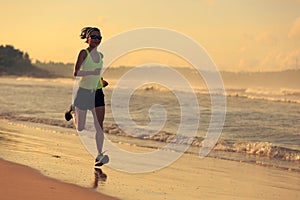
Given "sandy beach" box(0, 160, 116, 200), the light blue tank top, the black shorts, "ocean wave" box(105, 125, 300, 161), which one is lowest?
"sandy beach" box(0, 160, 116, 200)

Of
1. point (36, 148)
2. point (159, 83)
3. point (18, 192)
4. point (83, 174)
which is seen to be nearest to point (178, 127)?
point (36, 148)

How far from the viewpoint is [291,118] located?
72.4ft

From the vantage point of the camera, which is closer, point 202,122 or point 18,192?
point 18,192

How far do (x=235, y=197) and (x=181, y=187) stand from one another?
78 centimetres

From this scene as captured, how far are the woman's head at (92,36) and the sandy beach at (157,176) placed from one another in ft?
6.16

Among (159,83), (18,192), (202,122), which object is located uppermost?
(159,83)

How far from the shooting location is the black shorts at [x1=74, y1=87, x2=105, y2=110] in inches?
324

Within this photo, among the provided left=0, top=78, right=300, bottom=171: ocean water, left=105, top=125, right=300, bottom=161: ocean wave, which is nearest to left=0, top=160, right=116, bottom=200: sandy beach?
left=0, top=78, right=300, bottom=171: ocean water

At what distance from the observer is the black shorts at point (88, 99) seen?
8.22 meters

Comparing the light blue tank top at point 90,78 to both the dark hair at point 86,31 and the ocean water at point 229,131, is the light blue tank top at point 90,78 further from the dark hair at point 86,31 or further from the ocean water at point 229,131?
the ocean water at point 229,131

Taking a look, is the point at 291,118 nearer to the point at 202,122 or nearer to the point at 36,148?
the point at 202,122

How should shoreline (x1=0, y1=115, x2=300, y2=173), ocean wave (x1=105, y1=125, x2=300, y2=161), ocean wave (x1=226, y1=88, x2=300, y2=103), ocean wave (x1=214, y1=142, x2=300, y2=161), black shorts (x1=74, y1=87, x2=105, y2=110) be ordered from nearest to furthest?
black shorts (x1=74, y1=87, x2=105, y2=110) → shoreline (x1=0, y1=115, x2=300, y2=173) → ocean wave (x1=214, y1=142, x2=300, y2=161) → ocean wave (x1=105, y1=125, x2=300, y2=161) → ocean wave (x1=226, y1=88, x2=300, y2=103)

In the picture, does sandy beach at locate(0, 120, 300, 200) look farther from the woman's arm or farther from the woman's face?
the woman's face

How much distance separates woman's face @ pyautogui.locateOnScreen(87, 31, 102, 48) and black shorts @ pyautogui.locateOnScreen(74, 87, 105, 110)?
25.8 inches
